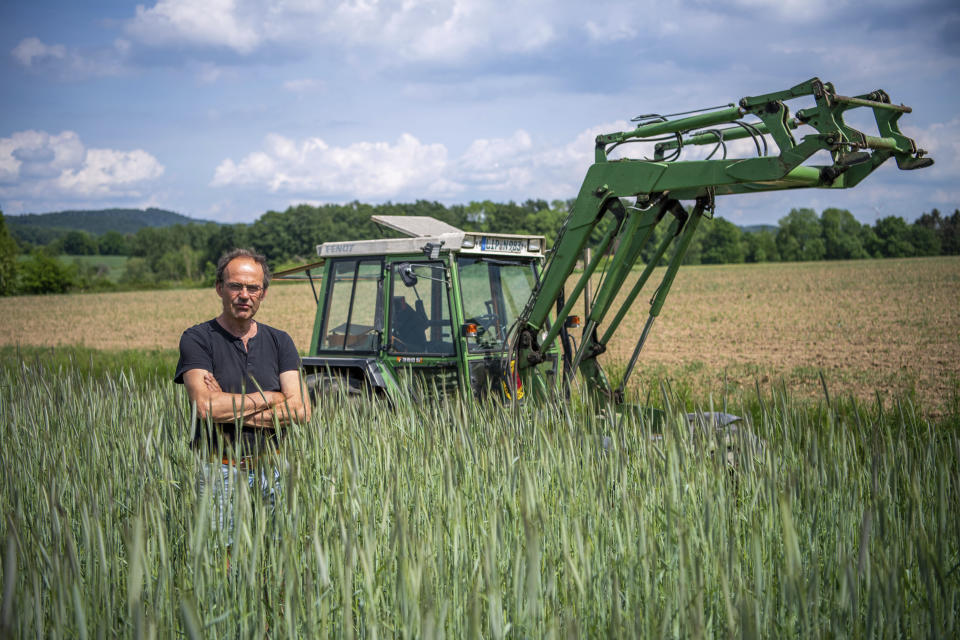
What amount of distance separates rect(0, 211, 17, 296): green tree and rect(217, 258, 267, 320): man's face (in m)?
55.9

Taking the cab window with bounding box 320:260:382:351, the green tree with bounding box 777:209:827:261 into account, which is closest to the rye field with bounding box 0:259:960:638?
the cab window with bounding box 320:260:382:351

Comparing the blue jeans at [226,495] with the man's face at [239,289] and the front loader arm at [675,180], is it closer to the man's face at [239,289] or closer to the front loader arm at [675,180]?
the man's face at [239,289]

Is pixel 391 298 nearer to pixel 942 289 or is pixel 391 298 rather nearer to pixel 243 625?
pixel 243 625

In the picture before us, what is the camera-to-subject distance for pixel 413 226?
6922 millimetres

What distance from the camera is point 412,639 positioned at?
1693mm

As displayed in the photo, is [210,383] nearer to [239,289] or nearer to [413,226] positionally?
[239,289]

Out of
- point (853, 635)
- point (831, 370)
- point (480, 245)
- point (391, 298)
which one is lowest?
point (831, 370)

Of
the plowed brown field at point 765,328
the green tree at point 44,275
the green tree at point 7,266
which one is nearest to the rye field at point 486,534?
the plowed brown field at point 765,328

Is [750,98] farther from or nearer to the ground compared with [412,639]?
farther from the ground

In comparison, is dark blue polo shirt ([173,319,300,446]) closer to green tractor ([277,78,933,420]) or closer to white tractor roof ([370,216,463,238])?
green tractor ([277,78,933,420])

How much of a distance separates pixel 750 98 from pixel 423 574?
13.2 ft

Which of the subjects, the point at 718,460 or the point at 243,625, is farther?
the point at 718,460

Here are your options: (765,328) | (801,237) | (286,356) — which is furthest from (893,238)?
(286,356)

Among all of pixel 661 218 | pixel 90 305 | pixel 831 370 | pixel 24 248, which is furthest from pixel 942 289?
pixel 24 248
